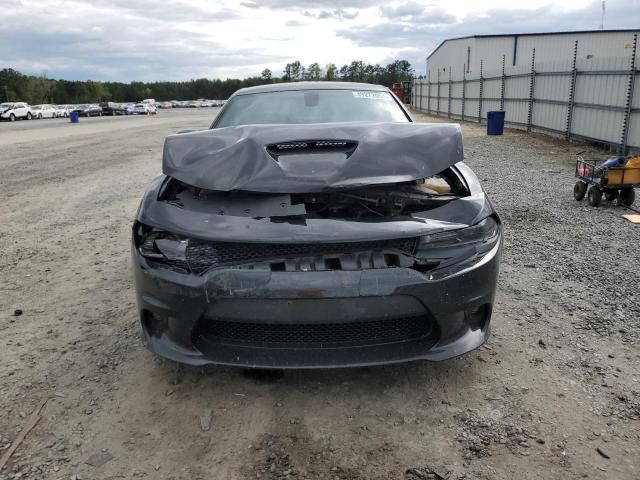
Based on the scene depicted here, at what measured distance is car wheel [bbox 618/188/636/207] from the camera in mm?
6699

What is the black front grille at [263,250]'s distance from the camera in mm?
2381

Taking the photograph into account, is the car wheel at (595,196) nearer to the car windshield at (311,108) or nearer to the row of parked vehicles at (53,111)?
the car windshield at (311,108)

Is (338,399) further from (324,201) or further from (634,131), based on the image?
(634,131)

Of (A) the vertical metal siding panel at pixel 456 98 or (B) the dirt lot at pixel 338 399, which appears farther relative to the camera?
(A) the vertical metal siding panel at pixel 456 98

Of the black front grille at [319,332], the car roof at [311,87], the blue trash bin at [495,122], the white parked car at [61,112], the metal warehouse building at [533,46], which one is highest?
the metal warehouse building at [533,46]

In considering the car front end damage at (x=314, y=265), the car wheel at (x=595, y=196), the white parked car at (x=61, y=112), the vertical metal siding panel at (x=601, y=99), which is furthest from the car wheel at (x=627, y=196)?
the white parked car at (x=61, y=112)

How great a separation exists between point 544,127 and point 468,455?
16.5m

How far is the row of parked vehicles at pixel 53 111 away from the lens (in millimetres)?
43597

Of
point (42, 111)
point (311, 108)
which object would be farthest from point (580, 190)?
point (42, 111)

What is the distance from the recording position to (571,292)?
388cm

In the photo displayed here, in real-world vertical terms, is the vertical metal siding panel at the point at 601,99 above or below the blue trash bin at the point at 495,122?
above

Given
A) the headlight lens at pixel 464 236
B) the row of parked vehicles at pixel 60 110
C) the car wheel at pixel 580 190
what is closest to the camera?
the headlight lens at pixel 464 236

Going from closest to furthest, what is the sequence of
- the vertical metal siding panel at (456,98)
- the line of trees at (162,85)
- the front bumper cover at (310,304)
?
the front bumper cover at (310,304), the vertical metal siding panel at (456,98), the line of trees at (162,85)

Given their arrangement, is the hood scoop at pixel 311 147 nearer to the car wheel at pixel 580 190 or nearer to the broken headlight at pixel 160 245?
the broken headlight at pixel 160 245
